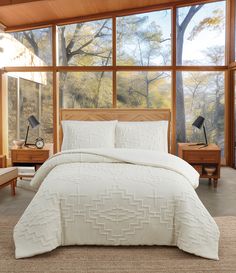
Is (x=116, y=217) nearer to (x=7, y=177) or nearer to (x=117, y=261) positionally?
(x=117, y=261)

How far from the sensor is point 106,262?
7.77ft

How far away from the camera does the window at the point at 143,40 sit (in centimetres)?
622

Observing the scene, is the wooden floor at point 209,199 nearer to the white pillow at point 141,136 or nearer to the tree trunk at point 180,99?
the white pillow at point 141,136

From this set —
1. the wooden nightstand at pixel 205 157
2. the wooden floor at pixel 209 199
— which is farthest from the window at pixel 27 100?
the wooden nightstand at pixel 205 157

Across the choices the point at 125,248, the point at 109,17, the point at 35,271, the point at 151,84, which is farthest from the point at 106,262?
the point at 109,17

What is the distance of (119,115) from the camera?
4883 millimetres

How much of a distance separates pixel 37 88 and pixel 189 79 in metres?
2.80

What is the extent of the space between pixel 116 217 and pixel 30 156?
264 cm

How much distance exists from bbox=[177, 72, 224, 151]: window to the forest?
2 cm

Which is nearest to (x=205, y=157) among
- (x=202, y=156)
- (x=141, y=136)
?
(x=202, y=156)

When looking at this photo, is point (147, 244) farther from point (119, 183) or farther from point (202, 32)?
point (202, 32)

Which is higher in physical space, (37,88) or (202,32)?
(202,32)

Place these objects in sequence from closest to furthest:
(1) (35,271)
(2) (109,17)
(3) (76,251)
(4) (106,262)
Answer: (1) (35,271)
(4) (106,262)
(3) (76,251)
(2) (109,17)

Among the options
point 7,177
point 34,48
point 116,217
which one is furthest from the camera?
point 34,48
